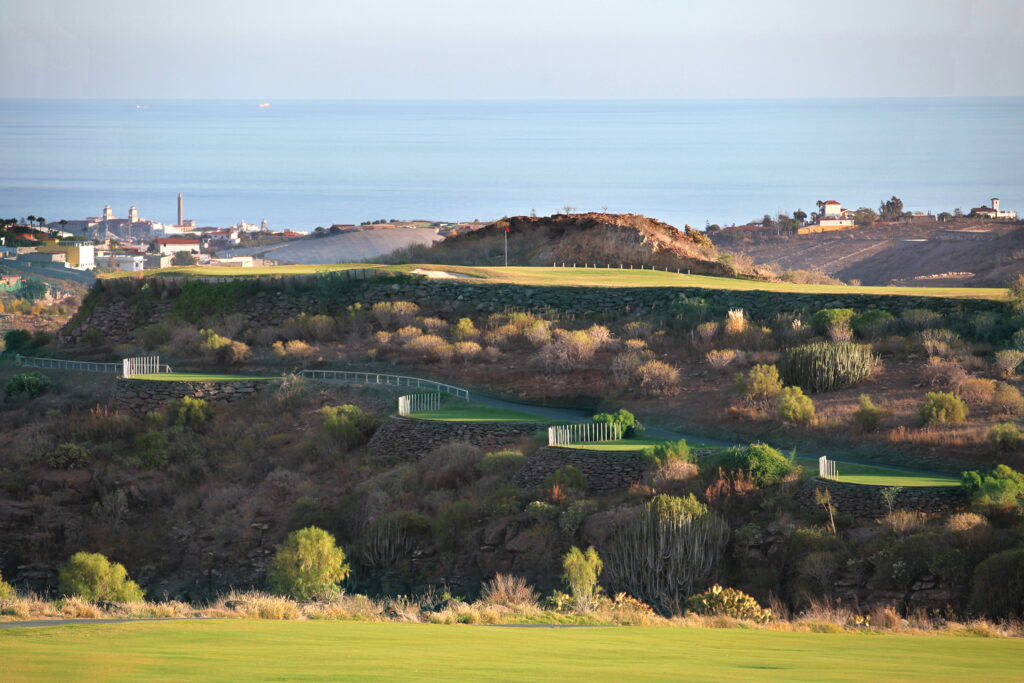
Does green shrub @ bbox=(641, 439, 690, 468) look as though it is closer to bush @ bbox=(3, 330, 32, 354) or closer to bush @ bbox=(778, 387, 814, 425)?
bush @ bbox=(778, 387, 814, 425)

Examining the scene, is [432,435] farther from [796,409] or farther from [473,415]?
[796,409]

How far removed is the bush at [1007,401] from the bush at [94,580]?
2030 centimetres

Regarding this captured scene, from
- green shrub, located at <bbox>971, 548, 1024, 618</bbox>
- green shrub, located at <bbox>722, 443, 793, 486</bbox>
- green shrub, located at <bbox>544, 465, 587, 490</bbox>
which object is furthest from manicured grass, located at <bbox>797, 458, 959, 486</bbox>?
green shrub, located at <bbox>544, 465, 587, 490</bbox>

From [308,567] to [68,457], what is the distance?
12.4m

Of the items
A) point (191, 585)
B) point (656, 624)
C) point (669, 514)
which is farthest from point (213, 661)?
point (191, 585)

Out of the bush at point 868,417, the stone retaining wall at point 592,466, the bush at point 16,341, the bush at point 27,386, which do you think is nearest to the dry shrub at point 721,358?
the bush at point 868,417

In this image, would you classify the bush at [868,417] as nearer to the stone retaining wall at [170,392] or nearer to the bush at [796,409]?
the bush at [796,409]

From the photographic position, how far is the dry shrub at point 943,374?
3195cm

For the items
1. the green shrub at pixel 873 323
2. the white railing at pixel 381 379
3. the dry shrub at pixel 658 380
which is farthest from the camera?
the green shrub at pixel 873 323

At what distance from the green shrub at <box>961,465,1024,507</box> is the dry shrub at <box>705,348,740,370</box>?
500 inches

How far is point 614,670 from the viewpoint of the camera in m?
11.2

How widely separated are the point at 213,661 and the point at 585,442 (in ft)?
64.2

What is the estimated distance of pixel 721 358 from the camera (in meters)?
36.8

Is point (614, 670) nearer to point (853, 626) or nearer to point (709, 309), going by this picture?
point (853, 626)
